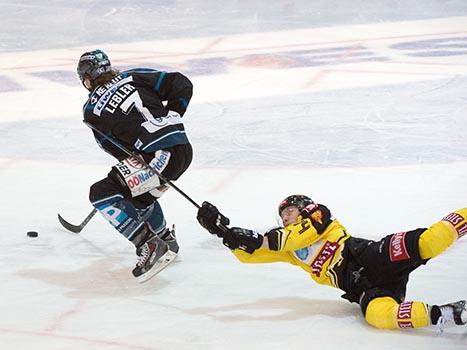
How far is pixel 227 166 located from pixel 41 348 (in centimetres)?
242

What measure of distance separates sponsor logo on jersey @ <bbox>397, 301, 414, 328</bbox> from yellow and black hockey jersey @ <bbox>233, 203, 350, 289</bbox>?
32 centimetres

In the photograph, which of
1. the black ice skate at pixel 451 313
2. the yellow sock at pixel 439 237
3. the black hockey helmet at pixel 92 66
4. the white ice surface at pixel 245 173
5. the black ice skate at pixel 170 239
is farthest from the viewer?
the black ice skate at pixel 170 239

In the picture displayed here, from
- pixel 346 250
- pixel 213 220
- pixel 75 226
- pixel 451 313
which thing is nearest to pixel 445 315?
pixel 451 313

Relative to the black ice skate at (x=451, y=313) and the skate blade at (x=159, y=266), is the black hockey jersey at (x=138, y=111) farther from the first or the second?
the black ice skate at (x=451, y=313)

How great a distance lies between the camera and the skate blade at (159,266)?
428cm

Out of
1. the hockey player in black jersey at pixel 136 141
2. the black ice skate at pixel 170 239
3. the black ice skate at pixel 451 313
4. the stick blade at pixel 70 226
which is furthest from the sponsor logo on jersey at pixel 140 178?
the black ice skate at pixel 451 313

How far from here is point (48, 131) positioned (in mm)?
6699

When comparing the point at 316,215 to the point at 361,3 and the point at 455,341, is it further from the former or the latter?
the point at 361,3

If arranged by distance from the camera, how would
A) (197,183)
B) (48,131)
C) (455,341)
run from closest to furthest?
(455,341) < (197,183) < (48,131)

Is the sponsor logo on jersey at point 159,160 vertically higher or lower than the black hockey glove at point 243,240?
higher

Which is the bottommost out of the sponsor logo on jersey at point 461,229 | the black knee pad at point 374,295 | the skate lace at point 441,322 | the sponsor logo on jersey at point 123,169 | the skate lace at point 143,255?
the skate lace at point 143,255

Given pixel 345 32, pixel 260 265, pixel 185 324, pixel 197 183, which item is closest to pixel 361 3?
pixel 345 32

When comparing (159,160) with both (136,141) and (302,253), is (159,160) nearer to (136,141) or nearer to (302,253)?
(136,141)

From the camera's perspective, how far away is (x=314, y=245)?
153 inches
